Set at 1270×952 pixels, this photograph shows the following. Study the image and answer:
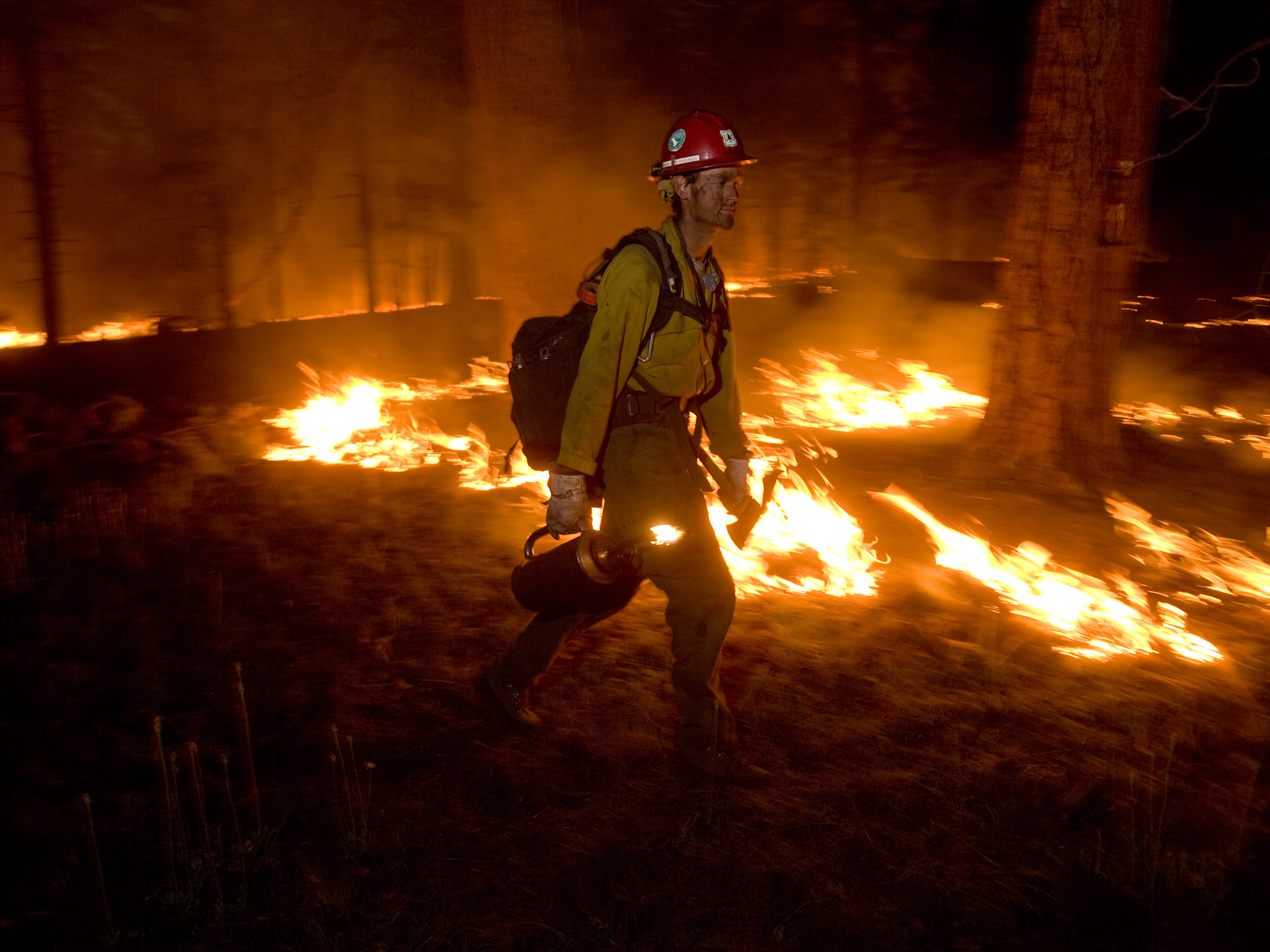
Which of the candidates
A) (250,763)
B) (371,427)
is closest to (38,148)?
(371,427)

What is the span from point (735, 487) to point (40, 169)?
8774 millimetres

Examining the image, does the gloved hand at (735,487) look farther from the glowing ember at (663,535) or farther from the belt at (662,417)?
the glowing ember at (663,535)

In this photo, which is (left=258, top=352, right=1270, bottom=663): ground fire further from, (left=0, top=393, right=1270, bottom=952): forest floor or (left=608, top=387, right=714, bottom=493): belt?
(left=608, top=387, right=714, bottom=493): belt

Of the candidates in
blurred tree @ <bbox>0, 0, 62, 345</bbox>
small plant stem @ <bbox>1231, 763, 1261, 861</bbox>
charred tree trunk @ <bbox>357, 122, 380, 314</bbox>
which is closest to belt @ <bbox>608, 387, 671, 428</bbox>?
small plant stem @ <bbox>1231, 763, 1261, 861</bbox>

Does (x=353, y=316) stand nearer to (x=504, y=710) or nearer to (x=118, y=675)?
(x=118, y=675)

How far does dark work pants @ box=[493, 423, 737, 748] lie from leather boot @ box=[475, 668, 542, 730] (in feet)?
1.37

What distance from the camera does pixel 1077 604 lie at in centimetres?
506

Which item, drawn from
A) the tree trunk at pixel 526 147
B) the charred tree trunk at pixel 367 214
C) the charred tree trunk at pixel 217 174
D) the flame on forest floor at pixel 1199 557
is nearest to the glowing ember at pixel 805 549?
the flame on forest floor at pixel 1199 557

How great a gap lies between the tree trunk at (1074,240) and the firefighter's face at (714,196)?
4.01 metres

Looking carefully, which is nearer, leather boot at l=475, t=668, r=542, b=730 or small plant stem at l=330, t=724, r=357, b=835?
small plant stem at l=330, t=724, r=357, b=835

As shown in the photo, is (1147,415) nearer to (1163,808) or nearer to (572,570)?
(1163,808)

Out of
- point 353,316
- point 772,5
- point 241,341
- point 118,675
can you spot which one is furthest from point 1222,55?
point 118,675

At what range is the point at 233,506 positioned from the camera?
282 inches

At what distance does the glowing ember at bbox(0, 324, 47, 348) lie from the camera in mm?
9336
